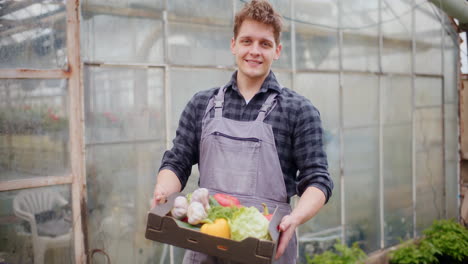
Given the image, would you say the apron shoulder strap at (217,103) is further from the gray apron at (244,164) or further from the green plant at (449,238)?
the green plant at (449,238)

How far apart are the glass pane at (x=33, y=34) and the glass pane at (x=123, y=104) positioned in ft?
0.79

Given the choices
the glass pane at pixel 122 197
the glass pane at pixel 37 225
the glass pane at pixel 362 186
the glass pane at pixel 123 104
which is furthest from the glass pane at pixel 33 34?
the glass pane at pixel 362 186

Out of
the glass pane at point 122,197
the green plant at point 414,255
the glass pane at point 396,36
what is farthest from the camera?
the glass pane at point 396,36

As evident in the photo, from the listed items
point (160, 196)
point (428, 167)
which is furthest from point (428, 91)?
point (160, 196)

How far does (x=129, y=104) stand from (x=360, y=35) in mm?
2968

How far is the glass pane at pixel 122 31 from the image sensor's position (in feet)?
10.0

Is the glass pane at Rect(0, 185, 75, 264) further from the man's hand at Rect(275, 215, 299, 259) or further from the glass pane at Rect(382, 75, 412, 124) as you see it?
the glass pane at Rect(382, 75, 412, 124)

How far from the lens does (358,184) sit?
5195 mm

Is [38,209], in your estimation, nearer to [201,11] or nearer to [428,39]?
[201,11]

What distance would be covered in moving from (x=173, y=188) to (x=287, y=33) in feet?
9.21

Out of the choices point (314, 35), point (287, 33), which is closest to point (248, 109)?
point (287, 33)

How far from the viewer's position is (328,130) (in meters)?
4.79

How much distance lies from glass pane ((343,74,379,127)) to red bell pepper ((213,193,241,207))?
3.39m

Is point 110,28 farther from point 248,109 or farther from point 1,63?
point 248,109
